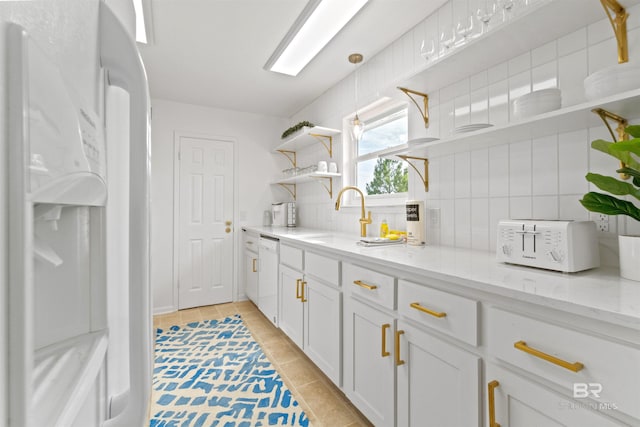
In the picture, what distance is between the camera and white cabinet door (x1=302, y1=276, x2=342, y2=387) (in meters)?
1.79

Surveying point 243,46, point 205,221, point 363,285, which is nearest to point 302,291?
point 363,285

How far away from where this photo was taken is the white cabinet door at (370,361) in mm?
1396

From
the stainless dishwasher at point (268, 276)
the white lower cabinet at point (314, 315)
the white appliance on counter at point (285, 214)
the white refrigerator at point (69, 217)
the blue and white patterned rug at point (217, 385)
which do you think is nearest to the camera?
the white refrigerator at point (69, 217)

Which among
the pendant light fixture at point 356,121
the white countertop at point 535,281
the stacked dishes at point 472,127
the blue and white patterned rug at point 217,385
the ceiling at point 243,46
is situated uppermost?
the ceiling at point 243,46

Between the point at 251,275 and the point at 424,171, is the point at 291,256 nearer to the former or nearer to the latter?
the point at 424,171

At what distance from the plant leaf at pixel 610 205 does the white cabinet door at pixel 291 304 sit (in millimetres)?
1655

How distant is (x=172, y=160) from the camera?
351cm

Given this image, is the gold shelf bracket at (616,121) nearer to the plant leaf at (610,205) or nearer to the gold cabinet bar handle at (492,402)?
the plant leaf at (610,205)

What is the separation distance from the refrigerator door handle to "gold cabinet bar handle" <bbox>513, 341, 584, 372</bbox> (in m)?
0.94

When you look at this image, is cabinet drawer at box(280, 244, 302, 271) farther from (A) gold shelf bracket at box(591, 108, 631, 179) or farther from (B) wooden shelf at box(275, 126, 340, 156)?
(A) gold shelf bracket at box(591, 108, 631, 179)

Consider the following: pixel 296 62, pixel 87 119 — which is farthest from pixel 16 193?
pixel 296 62

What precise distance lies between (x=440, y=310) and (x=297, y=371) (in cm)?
140

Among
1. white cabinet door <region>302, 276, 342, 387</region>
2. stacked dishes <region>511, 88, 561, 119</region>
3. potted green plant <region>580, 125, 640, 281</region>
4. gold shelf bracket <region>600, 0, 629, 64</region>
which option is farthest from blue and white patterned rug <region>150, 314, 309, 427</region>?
gold shelf bracket <region>600, 0, 629, 64</region>

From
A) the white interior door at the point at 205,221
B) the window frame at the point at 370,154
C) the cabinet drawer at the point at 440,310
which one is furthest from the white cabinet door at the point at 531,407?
the white interior door at the point at 205,221
